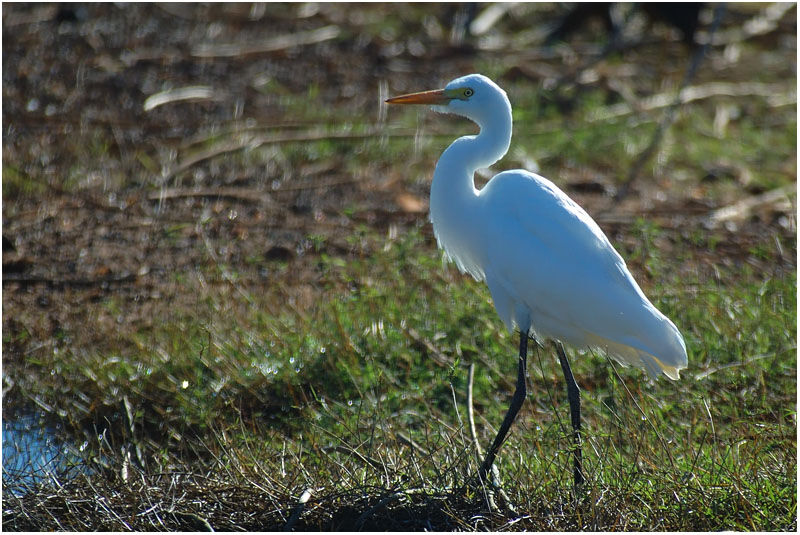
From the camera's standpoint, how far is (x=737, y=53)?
7816 mm

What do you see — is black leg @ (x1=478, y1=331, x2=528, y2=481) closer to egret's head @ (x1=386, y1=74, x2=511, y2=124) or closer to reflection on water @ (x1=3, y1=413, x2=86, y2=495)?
egret's head @ (x1=386, y1=74, x2=511, y2=124)

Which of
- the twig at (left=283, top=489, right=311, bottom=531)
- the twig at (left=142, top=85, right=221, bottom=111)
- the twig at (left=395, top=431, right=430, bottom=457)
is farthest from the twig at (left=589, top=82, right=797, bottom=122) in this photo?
the twig at (left=283, top=489, right=311, bottom=531)

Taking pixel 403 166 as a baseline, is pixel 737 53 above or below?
above

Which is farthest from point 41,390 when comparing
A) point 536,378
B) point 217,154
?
point 217,154

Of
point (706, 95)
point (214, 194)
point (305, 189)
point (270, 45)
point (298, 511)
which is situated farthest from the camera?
point (270, 45)

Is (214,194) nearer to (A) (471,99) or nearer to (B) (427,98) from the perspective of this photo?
Answer: (B) (427,98)

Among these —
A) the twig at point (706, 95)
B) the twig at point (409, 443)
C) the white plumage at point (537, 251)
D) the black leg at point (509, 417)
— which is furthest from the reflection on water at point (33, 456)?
the twig at point (706, 95)

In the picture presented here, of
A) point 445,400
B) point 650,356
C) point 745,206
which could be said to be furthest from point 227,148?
point 650,356

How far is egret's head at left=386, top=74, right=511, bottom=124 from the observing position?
3072 mm

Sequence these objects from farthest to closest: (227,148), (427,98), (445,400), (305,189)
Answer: (227,148)
(305,189)
(445,400)
(427,98)

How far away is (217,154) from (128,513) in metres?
3.32

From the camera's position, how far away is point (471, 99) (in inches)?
122

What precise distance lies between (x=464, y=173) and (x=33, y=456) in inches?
70.5

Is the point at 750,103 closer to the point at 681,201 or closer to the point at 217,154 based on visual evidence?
the point at 681,201
